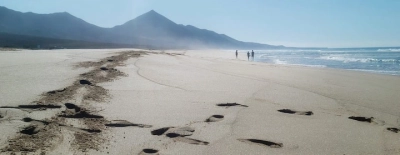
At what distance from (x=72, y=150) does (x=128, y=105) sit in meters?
1.76

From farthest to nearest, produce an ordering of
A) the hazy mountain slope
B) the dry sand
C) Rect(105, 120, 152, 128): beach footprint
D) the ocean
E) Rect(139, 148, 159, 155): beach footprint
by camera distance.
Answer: the hazy mountain slope → the ocean → Rect(105, 120, 152, 128): beach footprint → the dry sand → Rect(139, 148, 159, 155): beach footprint

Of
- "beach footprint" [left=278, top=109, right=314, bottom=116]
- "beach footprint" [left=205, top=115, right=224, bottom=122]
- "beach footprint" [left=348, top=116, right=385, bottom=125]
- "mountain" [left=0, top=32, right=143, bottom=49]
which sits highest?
"mountain" [left=0, top=32, right=143, bottom=49]

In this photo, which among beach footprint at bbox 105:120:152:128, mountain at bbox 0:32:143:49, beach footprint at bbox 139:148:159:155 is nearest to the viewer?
beach footprint at bbox 139:148:159:155

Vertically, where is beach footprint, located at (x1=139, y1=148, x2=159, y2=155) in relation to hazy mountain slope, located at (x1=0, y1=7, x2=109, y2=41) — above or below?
below

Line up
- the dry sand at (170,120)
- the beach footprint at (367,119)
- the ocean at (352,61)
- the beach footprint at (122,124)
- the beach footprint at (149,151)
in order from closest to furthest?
the beach footprint at (149,151) < the dry sand at (170,120) < the beach footprint at (122,124) < the beach footprint at (367,119) < the ocean at (352,61)

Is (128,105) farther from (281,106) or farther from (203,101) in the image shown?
(281,106)

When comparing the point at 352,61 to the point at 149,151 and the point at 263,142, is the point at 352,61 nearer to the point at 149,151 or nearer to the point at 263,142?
the point at 263,142

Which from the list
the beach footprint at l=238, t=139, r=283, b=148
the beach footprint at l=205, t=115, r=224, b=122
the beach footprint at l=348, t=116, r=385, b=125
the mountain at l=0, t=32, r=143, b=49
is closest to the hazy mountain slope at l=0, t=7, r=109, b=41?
the mountain at l=0, t=32, r=143, b=49

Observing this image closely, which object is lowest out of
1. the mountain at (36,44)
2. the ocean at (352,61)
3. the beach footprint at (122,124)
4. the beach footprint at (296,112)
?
the ocean at (352,61)

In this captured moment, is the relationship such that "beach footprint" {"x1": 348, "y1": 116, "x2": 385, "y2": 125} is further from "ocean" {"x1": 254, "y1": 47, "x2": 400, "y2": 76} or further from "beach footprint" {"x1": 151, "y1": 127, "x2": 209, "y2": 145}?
"ocean" {"x1": 254, "y1": 47, "x2": 400, "y2": 76}

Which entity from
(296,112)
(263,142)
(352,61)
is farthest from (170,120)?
(352,61)

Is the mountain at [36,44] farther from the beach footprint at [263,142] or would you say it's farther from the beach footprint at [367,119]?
the beach footprint at [367,119]

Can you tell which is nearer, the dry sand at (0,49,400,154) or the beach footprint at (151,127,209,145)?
the dry sand at (0,49,400,154)

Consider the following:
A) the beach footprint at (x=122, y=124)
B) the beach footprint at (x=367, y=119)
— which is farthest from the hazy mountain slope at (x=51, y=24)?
the beach footprint at (x=367, y=119)
